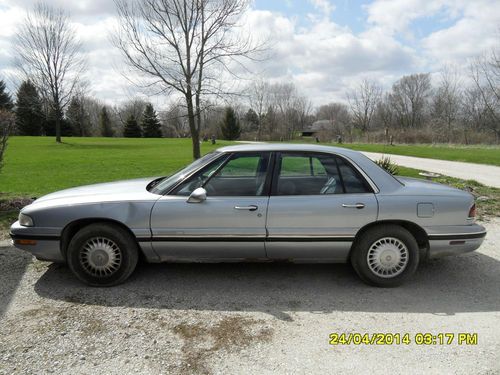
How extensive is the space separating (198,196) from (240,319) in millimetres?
1223

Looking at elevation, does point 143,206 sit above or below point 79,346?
above

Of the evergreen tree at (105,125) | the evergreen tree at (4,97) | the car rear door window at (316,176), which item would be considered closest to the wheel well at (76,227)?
the car rear door window at (316,176)

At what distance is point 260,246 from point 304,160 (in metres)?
1.11

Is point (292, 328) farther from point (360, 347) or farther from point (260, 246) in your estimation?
point (260, 246)

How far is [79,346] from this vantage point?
8.98 feet

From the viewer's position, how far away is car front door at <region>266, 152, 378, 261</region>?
356 centimetres

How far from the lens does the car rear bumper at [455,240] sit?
3619 mm

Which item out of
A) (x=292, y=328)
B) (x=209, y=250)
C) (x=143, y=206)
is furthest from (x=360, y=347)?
(x=143, y=206)

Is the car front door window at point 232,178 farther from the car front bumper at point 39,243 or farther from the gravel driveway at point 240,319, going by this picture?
the car front bumper at point 39,243

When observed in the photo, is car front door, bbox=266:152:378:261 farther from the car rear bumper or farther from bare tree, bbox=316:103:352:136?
bare tree, bbox=316:103:352:136

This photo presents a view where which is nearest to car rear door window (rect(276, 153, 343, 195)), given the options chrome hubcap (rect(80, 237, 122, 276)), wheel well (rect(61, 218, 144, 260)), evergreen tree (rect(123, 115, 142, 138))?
wheel well (rect(61, 218, 144, 260))

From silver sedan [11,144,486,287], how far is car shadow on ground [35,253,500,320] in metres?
0.22

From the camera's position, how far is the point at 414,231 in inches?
147

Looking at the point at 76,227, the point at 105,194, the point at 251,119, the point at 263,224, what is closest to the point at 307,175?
the point at 263,224
